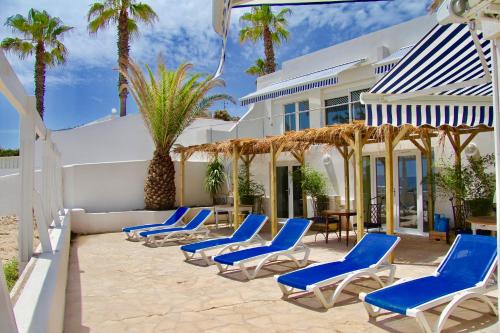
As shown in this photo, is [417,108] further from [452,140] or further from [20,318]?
[20,318]

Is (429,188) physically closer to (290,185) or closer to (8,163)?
(290,185)

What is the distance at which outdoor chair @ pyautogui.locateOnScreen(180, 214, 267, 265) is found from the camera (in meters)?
11.8

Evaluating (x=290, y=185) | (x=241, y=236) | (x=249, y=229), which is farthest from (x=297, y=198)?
(x=241, y=236)

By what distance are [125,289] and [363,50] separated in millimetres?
14979

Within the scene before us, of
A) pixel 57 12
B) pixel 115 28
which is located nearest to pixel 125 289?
pixel 115 28

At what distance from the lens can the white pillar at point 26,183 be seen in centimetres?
559

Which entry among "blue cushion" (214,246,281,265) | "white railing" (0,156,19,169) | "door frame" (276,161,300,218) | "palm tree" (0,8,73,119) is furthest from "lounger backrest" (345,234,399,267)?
"palm tree" (0,8,73,119)

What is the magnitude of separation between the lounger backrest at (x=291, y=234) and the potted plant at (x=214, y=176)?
10970 millimetres

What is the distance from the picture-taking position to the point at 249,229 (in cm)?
1294

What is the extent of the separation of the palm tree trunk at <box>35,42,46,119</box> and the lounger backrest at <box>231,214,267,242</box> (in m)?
22.5

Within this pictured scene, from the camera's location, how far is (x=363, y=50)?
776 inches

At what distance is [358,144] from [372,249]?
3592 millimetres

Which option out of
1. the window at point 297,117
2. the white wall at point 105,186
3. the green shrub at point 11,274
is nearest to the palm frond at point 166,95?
the white wall at point 105,186

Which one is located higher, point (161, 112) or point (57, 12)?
point (57, 12)
